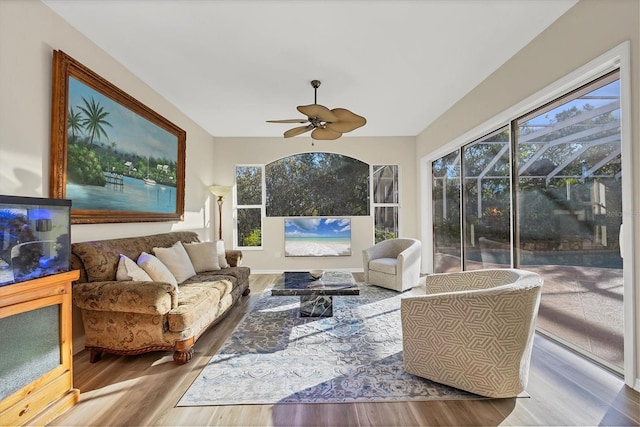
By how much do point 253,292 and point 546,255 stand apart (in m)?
3.70

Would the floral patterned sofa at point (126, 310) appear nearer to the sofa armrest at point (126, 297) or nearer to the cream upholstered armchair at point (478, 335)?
the sofa armrest at point (126, 297)

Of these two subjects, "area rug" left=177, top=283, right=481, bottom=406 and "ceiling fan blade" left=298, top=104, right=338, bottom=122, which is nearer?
"area rug" left=177, top=283, right=481, bottom=406

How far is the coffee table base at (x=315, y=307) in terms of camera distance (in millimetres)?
3391

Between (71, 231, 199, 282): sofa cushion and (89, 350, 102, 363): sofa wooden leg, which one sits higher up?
(71, 231, 199, 282): sofa cushion

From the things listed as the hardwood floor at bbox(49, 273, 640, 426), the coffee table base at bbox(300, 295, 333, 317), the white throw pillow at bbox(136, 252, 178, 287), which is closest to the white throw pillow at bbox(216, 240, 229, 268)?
the white throw pillow at bbox(136, 252, 178, 287)

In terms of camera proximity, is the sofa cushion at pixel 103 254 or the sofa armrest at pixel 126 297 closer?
the sofa armrest at pixel 126 297

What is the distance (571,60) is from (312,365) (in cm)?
313

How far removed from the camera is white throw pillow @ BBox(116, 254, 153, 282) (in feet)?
8.27

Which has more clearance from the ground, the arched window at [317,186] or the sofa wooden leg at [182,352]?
the arched window at [317,186]

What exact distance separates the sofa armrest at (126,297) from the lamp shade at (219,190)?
10.3 feet

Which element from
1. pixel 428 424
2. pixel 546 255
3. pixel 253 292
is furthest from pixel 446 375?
pixel 253 292

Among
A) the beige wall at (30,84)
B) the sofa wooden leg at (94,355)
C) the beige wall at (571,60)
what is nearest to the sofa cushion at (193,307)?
the sofa wooden leg at (94,355)

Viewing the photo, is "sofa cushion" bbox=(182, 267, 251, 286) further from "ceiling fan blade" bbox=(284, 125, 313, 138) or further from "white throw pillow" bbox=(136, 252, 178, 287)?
"ceiling fan blade" bbox=(284, 125, 313, 138)

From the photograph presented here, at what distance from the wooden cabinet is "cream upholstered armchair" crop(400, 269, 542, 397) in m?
2.22
